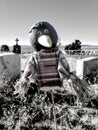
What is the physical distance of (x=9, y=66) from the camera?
5.60 metres

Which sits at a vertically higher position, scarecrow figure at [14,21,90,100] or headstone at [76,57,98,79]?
scarecrow figure at [14,21,90,100]

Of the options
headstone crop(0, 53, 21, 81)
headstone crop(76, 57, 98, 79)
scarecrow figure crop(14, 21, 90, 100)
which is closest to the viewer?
scarecrow figure crop(14, 21, 90, 100)

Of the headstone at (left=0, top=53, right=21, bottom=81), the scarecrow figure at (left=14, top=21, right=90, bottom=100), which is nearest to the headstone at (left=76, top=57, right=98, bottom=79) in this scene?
the headstone at (left=0, top=53, right=21, bottom=81)

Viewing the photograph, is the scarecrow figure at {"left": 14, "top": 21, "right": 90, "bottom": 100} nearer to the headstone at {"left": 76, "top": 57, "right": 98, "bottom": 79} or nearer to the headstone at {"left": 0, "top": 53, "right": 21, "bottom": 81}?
the headstone at {"left": 0, "top": 53, "right": 21, "bottom": 81}

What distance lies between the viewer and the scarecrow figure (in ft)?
7.21

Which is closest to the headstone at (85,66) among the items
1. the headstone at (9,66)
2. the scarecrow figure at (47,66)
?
the headstone at (9,66)

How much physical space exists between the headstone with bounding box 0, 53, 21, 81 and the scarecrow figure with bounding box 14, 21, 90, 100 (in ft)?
9.92

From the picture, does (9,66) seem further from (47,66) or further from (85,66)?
(47,66)

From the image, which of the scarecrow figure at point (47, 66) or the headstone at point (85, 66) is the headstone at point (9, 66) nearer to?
the headstone at point (85, 66)

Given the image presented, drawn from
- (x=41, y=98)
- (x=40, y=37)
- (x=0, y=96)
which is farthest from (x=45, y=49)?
(x=0, y=96)

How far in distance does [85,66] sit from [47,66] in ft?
14.0

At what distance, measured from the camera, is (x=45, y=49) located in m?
2.28

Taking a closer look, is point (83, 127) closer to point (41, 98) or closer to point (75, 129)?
point (75, 129)

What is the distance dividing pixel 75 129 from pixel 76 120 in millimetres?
292
